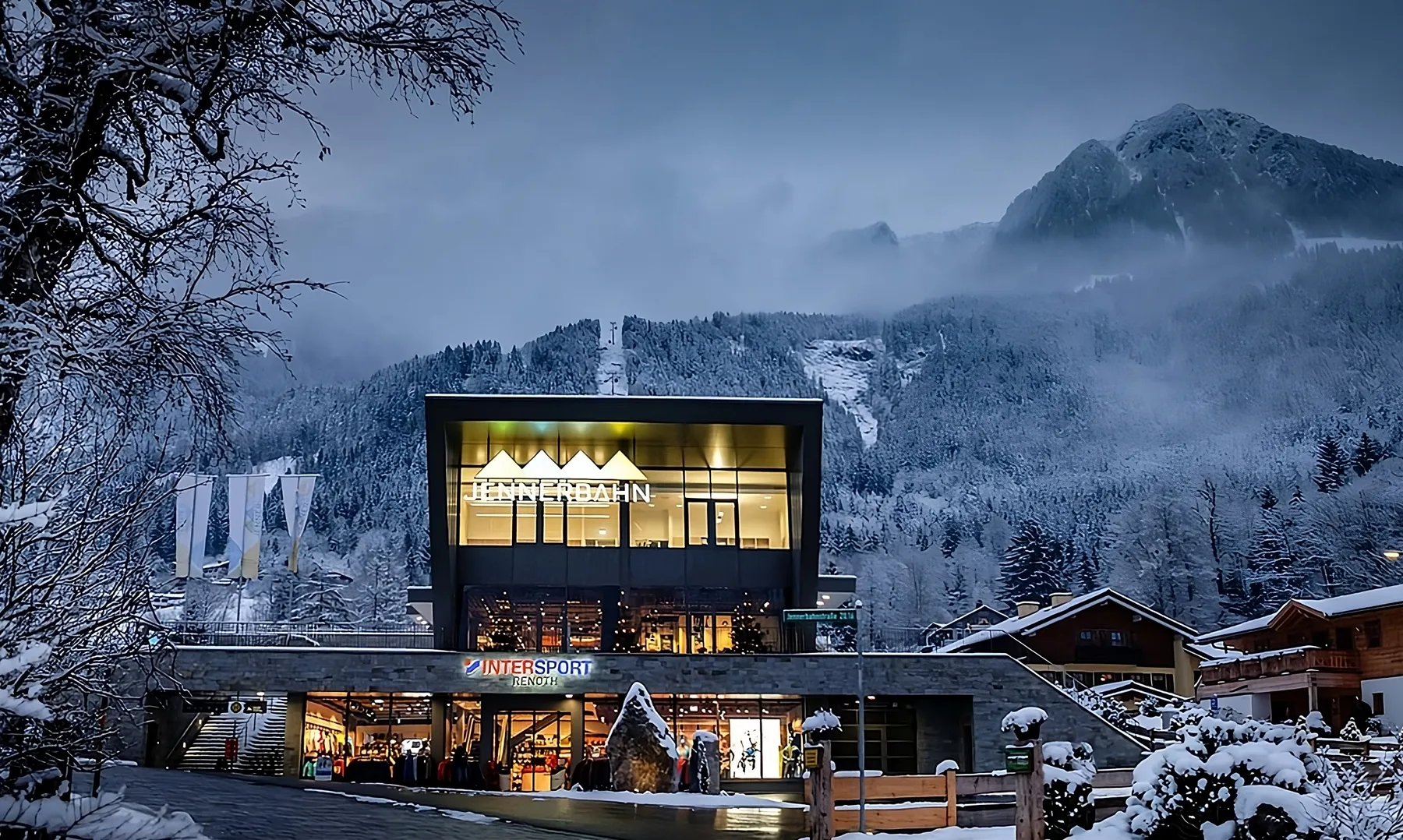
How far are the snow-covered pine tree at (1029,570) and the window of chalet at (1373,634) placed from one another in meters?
53.1

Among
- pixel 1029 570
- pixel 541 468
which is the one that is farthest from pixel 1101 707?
pixel 1029 570

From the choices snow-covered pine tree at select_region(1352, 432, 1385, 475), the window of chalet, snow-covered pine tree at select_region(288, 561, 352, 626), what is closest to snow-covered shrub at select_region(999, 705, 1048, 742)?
the window of chalet

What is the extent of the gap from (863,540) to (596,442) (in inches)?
4181

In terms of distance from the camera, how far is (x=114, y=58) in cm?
487

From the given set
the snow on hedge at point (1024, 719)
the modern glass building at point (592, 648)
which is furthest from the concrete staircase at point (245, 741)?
the snow on hedge at point (1024, 719)

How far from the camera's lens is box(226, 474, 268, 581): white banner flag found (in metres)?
39.2

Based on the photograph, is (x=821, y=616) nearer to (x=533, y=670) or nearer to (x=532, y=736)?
(x=533, y=670)

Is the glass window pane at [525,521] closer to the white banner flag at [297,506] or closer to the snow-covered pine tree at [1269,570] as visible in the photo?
the white banner flag at [297,506]

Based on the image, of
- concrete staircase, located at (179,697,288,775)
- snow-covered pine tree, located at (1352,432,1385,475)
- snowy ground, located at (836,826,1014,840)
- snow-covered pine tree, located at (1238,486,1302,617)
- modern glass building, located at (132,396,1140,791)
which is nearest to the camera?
snowy ground, located at (836,826,1014,840)

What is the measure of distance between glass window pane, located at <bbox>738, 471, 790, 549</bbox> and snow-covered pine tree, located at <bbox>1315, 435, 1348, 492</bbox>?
3374 inches

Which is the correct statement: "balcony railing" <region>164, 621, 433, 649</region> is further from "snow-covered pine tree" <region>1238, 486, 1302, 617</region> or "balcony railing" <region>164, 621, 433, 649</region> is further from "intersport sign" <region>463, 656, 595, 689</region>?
"snow-covered pine tree" <region>1238, 486, 1302, 617</region>

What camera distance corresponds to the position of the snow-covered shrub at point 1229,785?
32.7 feet

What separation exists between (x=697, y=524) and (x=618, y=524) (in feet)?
8.01

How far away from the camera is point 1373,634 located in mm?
44969
